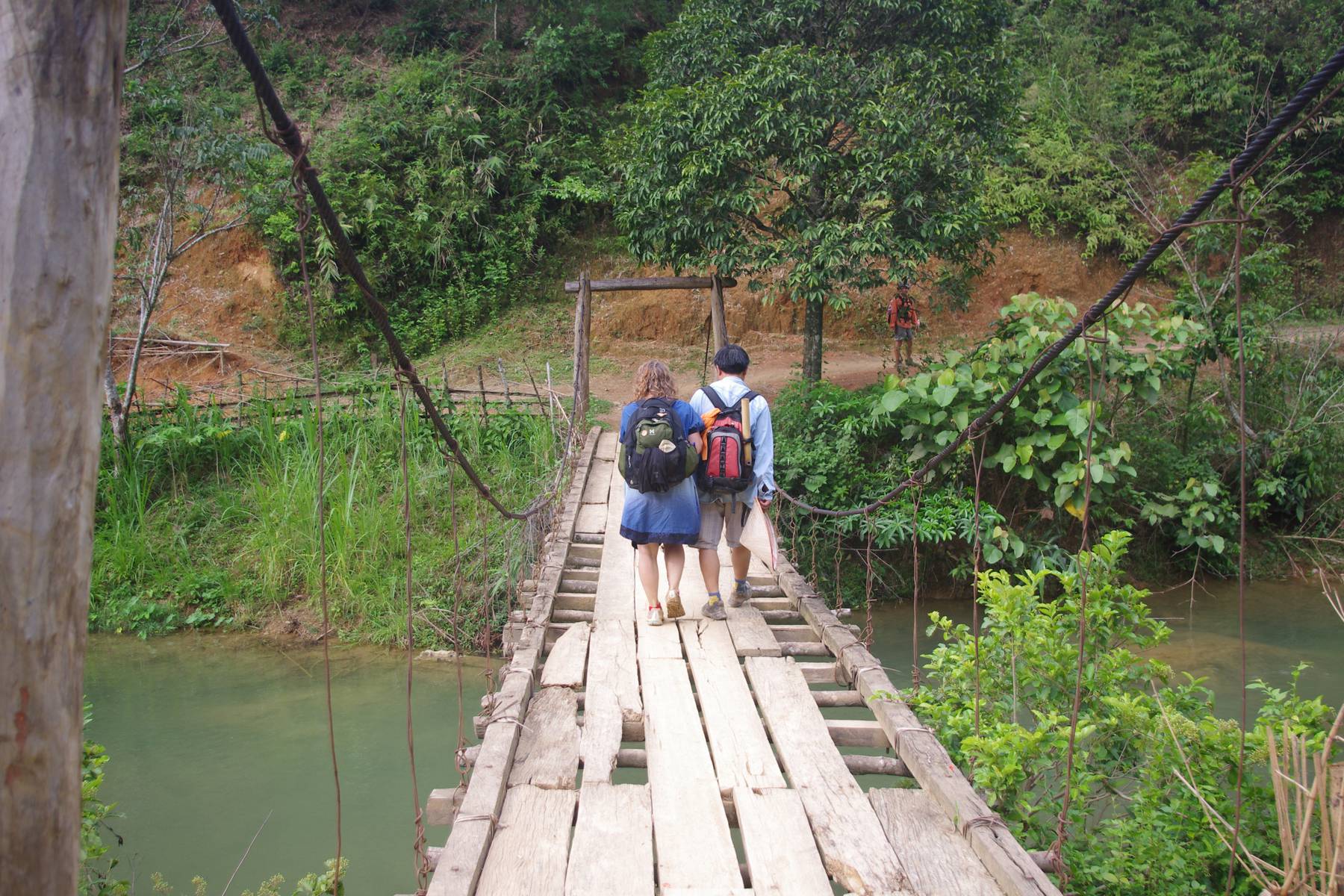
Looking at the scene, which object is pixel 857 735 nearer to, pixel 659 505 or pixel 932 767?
Answer: pixel 932 767

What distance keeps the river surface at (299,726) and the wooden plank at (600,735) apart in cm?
197

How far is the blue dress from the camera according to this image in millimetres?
3086

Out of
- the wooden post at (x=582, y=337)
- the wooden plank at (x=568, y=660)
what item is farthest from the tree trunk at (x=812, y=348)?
the wooden plank at (x=568, y=660)

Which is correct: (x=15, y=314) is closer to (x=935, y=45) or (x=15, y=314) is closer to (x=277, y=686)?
(x=277, y=686)

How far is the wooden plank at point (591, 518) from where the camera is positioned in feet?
15.2

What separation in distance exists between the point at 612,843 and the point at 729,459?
1.51 metres

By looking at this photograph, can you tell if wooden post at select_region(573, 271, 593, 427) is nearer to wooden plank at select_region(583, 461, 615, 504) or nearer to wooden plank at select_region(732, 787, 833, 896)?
wooden plank at select_region(583, 461, 615, 504)

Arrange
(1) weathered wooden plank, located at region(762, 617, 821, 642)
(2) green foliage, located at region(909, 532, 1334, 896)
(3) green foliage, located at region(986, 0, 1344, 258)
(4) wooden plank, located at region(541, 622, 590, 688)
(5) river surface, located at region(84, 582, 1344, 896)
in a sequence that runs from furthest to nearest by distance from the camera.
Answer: (3) green foliage, located at region(986, 0, 1344, 258) → (5) river surface, located at region(84, 582, 1344, 896) → (1) weathered wooden plank, located at region(762, 617, 821, 642) → (4) wooden plank, located at region(541, 622, 590, 688) → (2) green foliage, located at region(909, 532, 1334, 896)

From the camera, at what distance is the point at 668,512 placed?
3.09 metres

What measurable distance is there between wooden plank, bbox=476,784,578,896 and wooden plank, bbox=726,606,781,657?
3.29 ft

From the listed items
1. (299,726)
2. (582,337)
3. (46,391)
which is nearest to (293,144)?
(46,391)

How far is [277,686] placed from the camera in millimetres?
5742

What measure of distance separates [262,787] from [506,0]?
10772 millimetres

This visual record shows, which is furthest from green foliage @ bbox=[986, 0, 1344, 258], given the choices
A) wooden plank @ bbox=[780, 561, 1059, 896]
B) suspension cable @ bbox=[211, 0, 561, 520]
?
suspension cable @ bbox=[211, 0, 561, 520]
